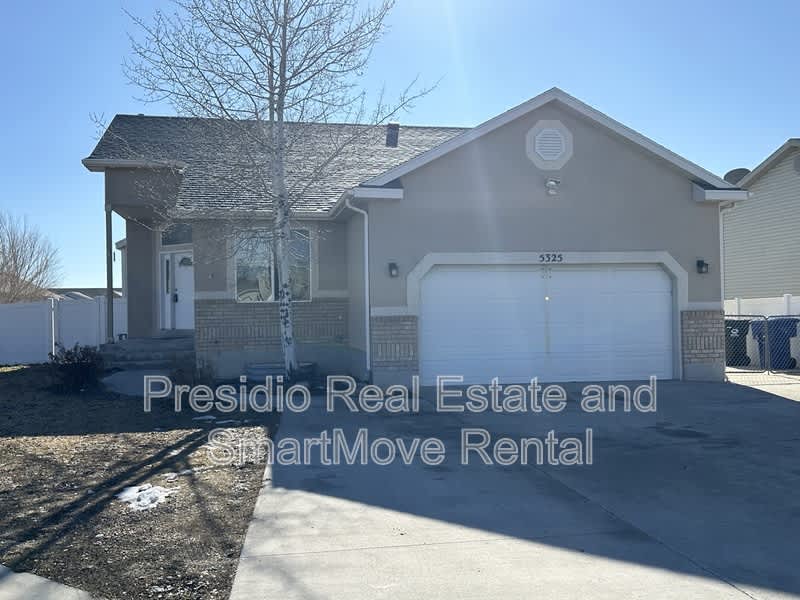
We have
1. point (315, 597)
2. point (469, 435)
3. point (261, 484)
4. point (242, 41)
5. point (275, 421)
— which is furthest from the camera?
point (242, 41)

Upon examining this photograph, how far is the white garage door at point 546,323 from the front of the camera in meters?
14.6

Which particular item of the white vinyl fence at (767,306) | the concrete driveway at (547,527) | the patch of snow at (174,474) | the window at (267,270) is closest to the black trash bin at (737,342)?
the white vinyl fence at (767,306)

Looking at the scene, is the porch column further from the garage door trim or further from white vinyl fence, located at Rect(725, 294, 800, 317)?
white vinyl fence, located at Rect(725, 294, 800, 317)

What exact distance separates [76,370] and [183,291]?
239 inches

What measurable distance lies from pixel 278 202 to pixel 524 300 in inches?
195

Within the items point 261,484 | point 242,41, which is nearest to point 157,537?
point 261,484

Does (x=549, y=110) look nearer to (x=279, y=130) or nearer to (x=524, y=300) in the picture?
(x=524, y=300)

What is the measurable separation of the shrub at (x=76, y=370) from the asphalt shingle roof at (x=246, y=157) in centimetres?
324

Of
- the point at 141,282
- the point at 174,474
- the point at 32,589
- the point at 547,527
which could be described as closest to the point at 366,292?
the point at 174,474

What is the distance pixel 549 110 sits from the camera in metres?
14.8

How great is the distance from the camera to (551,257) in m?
14.7

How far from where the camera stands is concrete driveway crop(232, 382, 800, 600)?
5035mm

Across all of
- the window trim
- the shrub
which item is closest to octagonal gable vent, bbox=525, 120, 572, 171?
the window trim

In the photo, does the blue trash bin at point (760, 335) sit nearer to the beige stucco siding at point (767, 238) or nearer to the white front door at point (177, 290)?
the beige stucco siding at point (767, 238)
